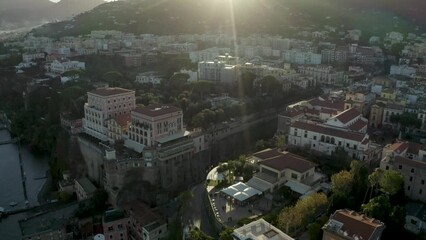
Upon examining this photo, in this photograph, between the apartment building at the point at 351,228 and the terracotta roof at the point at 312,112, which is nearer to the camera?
the apartment building at the point at 351,228

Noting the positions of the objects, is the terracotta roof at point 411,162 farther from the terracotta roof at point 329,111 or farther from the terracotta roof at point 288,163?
the terracotta roof at point 329,111

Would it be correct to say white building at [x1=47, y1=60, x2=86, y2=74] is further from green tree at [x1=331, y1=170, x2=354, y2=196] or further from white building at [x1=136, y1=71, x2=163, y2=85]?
green tree at [x1=331, y1=170, x2=354, y2=196]

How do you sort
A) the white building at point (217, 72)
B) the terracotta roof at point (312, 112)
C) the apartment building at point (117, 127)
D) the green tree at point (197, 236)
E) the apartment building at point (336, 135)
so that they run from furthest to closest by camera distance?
1. the white building at point (217, 72)
2. the terracotta roof at point (312, 112)
3. the apartment building at point (117, 127)
4. the apartment building at point (336, 135)
5. the green tree at point (197, 236)

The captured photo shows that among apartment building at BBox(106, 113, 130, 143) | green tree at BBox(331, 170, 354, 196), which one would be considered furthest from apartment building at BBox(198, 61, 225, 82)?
green tree at BBox(331, 170, 354, 196)

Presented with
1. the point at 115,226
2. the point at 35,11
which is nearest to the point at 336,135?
the point at 115,226

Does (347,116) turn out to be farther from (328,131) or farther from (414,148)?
(414,148)

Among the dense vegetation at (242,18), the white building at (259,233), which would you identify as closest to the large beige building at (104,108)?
the white building at (259,233)

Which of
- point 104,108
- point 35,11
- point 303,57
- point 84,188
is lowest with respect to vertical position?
point 84,188
